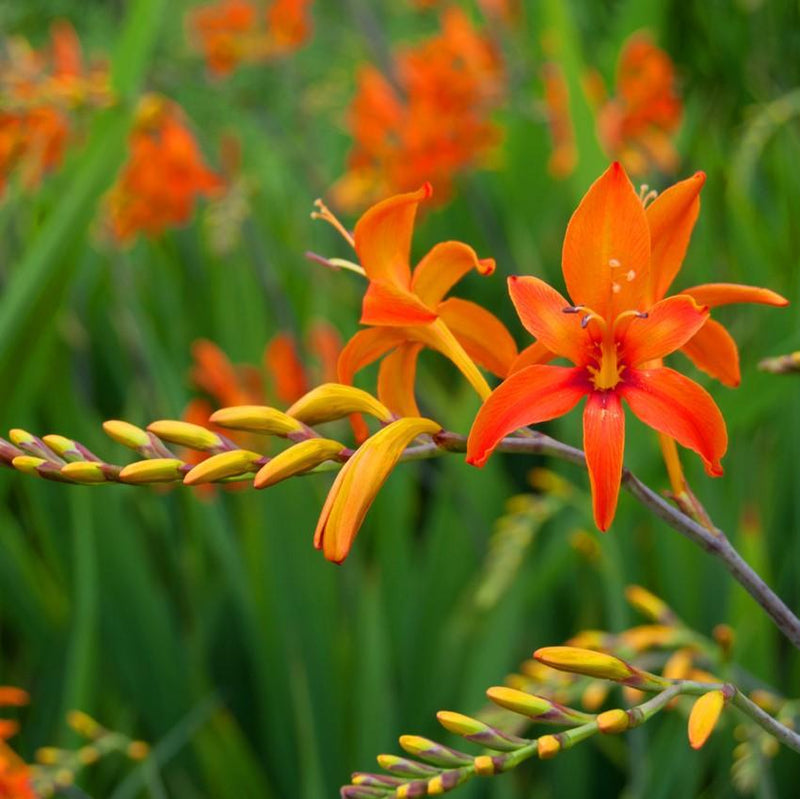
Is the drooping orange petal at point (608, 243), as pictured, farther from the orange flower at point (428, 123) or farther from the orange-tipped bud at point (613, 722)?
the orange flower at point (428, 123)

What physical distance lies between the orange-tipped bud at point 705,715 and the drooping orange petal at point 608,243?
205 mm

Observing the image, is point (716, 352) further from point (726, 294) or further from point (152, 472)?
point (152, 472)

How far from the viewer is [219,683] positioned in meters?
1.74

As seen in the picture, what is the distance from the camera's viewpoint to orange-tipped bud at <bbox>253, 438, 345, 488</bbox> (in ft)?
1.77

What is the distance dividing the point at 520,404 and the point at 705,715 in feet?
0.53

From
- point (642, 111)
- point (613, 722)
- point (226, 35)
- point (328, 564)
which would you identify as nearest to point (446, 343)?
point (613, 722)

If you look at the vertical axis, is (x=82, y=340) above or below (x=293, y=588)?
above

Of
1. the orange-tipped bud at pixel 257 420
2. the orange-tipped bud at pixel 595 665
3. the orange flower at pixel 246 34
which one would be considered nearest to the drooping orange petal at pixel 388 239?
the orange-tipped bud at pixel 257 420


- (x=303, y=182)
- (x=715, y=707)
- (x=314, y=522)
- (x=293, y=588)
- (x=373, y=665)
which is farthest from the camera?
(x=303, y=182)

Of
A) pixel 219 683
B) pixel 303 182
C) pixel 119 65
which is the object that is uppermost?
pixel 119 65

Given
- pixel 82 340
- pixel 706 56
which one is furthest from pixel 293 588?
pixel 706 56

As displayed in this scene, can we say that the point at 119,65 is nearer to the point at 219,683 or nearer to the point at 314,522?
the point at 314,522

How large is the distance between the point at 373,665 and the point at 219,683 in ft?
1.41

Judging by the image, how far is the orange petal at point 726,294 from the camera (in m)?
0.60
